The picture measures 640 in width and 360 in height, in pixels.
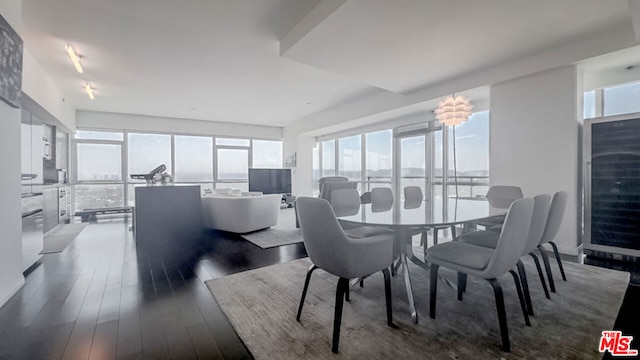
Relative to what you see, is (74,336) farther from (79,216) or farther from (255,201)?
(79,216)

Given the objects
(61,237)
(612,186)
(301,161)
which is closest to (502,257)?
(612,186)

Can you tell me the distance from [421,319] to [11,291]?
3.27m

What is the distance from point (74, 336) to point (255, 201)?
298 cm

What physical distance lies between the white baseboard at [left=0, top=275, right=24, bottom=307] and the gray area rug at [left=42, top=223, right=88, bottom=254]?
139 centimetres

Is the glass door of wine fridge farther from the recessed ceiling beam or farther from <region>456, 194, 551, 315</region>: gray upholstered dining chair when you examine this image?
Answer: the recessed ceiling beam

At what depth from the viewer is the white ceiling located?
2.58 m

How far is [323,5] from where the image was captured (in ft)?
8.47

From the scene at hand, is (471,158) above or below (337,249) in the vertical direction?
above

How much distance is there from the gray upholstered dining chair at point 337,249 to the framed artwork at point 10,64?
258 cm

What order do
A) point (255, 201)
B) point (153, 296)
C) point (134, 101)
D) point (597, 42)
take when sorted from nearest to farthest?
point (153, 296) < point (597, 42) < point (255, 201) < point (134, 101)

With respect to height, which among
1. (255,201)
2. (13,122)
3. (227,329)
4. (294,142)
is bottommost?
(227,329)

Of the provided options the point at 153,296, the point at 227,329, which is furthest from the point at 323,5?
the point at 153,296

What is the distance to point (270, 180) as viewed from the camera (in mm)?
7758

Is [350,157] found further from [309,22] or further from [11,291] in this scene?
[11,291]
